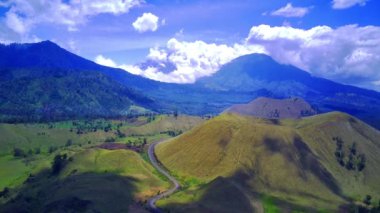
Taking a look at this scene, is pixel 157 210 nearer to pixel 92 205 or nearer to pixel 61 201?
pixel 92 205

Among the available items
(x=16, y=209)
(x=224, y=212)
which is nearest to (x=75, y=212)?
(x=16, y=209)

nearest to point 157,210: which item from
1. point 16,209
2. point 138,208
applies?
point 138,208

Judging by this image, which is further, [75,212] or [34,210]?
[34,210]

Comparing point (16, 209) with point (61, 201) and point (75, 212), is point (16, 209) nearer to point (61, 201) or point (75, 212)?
point (61, 201)

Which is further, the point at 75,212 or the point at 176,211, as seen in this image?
the point at 176,211

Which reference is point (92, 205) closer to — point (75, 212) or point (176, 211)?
point (75, 212)

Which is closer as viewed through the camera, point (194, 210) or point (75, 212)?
point (75, 212)

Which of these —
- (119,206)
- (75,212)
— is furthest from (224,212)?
(75,212)
